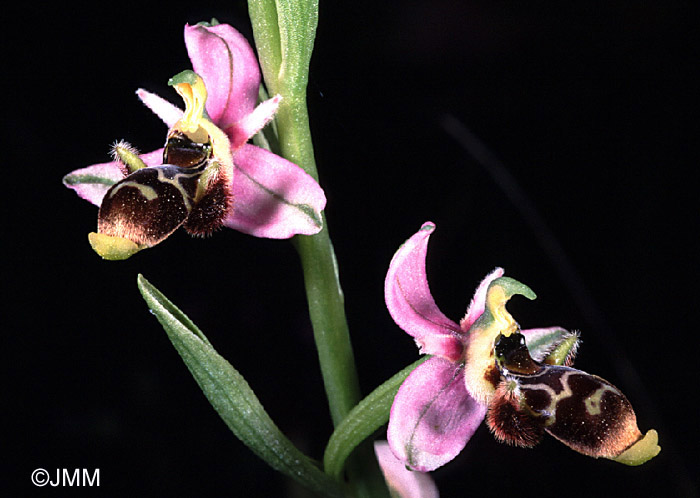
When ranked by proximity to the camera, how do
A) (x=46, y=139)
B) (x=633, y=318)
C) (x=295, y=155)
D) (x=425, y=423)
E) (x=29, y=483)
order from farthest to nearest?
(x=633, y=318), (x=46, y=139), (x=29, y=483), (x=295, y=155), (x=425, y=423)

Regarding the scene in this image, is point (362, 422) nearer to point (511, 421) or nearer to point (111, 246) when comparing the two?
point (511, 421)

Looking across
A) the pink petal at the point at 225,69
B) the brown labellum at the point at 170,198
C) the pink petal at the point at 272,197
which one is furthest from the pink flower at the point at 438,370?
the pink petal at the point at 225,69

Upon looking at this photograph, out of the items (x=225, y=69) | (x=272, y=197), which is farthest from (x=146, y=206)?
(x=225, y=69)

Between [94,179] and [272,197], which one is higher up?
[94,179]

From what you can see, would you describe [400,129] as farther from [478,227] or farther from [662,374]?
[662,374]

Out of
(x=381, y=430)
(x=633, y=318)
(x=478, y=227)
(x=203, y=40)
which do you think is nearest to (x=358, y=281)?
(x=478, y=227)

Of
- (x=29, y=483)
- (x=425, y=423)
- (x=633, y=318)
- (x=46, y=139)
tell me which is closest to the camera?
(x=425, y=423)
